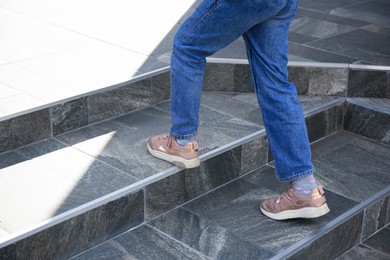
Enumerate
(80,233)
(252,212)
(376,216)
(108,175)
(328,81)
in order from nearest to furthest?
(80,233) < (108,175) < (252,212) < (376,216) < (328,81)

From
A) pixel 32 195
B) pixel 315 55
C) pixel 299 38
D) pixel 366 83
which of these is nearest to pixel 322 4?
pixel 299 38

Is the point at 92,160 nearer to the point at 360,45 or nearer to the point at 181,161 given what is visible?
the point at 181,161

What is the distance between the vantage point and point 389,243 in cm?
379

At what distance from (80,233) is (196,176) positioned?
69 centimetres

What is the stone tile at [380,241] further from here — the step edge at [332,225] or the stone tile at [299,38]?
the stone tile at [299,38]

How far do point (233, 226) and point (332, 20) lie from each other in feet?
8.26

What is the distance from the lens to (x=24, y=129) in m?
3.73

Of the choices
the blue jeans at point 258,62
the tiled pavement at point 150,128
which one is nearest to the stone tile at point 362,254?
the tiled pavement at point 150,128

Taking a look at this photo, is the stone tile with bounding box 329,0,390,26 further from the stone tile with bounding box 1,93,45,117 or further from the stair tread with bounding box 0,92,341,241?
the stone tile with bounding box 1,93,45,117

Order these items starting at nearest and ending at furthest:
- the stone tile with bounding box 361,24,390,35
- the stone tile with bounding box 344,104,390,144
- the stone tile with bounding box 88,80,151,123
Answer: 1. the stone tile with bounding box 88,80,151,123
2. the stone tile with bounding box 344,104,390,144
3. the stone tile with bounding box 361,24,390,35

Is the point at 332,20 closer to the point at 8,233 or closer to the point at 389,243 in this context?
the point at 389,243

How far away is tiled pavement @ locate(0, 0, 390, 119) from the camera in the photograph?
13.5 feet

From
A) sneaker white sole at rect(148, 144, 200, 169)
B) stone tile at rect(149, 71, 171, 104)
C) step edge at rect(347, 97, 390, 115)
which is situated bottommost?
sneaker white sole at rect(148, 144, 200, 169)

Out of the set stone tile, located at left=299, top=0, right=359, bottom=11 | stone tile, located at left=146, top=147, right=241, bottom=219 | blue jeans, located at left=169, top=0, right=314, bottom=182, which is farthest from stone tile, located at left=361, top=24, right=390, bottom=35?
blue jeans, located at left=169, top=0, right=314, bottom=182
